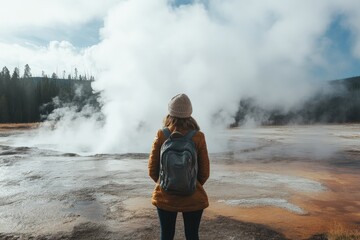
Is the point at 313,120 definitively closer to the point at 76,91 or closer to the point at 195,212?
the point at 76,91

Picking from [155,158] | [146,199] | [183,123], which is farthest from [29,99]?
[183,123]

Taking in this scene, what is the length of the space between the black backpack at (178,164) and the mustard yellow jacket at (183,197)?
0.16ft

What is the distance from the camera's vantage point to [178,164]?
97.1 inches

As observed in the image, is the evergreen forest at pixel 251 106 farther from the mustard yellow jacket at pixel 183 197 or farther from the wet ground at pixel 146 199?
the mustard yellow jacket at pixel 183 197

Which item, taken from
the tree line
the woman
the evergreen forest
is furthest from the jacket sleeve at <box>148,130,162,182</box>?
the tree line

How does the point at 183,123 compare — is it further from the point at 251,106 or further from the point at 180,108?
the point at 251,106

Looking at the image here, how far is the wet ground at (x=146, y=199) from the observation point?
15.6ft

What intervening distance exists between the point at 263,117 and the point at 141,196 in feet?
129

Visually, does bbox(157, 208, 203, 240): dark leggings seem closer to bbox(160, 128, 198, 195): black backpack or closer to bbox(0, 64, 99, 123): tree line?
bbox(160, 128, 198, 195): black backpack

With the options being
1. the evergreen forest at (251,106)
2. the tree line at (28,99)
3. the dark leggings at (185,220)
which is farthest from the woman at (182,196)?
the tree line at (28,99)

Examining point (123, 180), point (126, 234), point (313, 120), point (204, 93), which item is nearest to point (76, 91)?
point (313, 120)

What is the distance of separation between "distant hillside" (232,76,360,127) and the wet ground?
29.9m

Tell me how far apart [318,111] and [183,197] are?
5050cm

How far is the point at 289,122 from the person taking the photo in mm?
45312
